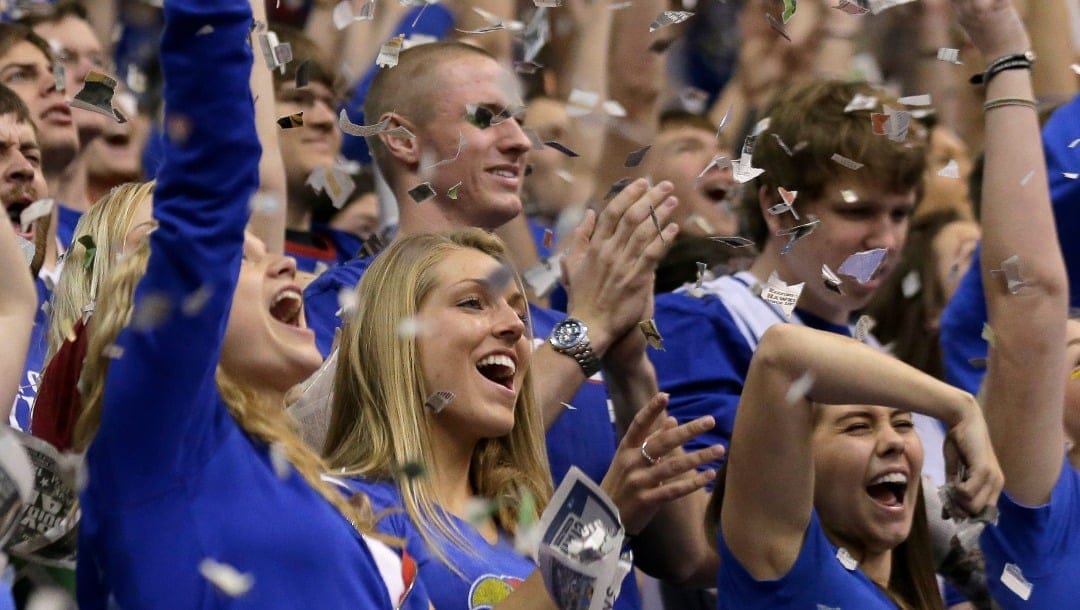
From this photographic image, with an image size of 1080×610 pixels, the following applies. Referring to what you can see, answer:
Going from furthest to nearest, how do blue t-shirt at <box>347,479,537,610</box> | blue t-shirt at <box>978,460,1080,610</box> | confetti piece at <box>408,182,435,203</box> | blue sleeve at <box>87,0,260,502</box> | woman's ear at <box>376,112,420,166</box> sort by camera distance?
woman's ear at <box>376,112,420,166</box>, confetti piece at <box>408,182,435,203</box>, blue t-shirt at <box>978,460,1080,610</box>, blue t-shirt at <box>347,479,537,610</box>, blue sleeve at <box>87,0,260,502</box>

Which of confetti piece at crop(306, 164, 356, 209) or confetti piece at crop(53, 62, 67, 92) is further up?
confetti piece at crop(53, 62, 67, 92)

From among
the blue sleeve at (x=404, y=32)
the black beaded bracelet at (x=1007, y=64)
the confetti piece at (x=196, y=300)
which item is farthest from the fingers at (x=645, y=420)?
the blue sleeve at (x=404, y=32)

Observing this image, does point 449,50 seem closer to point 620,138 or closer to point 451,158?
point 451,158

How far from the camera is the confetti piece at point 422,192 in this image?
Result: 3.67 m

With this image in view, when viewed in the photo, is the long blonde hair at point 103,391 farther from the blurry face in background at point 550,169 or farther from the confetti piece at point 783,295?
the blurry face in background at point 550,169

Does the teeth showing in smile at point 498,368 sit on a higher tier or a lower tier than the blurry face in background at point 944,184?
higher

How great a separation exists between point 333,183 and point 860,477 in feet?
4.75

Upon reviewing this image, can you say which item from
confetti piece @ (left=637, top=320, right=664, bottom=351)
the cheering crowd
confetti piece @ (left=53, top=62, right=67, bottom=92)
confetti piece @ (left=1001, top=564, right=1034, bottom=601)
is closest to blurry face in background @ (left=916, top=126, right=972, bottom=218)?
the cheering crowd

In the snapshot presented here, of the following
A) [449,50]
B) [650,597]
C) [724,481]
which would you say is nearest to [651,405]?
[724,481]

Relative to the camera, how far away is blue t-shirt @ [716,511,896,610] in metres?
2.79

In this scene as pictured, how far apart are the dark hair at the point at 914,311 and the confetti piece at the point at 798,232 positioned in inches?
28.5

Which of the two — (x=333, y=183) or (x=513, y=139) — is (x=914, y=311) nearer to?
(x=513, y=139)

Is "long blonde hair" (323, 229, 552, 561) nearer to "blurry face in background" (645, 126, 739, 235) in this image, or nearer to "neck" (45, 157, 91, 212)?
"neck" (45, 157, 91, 212)

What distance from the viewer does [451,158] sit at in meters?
3.76
